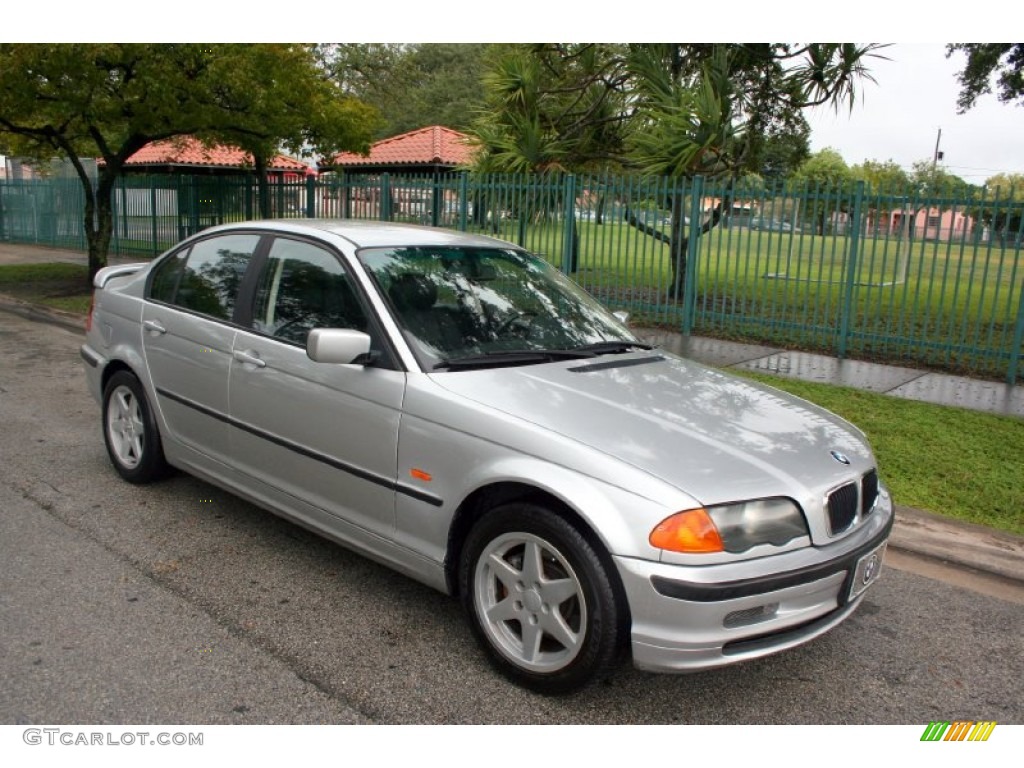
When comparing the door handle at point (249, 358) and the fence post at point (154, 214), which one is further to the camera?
the fence post at point (154, 214)

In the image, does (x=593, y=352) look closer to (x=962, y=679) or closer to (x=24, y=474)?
(x=962, y=679)

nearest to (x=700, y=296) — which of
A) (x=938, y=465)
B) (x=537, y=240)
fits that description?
(x=537, y=240)

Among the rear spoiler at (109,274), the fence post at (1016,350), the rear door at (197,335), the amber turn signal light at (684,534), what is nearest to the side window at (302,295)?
the rear door at (197,335)

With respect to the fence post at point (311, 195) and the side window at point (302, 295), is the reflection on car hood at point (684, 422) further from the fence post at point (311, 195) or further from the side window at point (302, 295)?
the fence post at point (311, 195)

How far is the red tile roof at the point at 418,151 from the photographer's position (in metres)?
24.7

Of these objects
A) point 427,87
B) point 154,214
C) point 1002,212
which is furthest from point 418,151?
point 427,87

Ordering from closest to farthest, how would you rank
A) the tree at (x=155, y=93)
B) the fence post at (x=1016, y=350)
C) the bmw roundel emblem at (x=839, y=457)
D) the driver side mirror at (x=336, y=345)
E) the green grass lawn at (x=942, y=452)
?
the bmw roundel emblem at (x=839, y=457)
the driver side mirror at (x=336, y=345)
the green grass lawn at (x=942, y=452)
the fence post at (x=1016, y=350)
the tree at (x=155, y=93)

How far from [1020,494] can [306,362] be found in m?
4.34

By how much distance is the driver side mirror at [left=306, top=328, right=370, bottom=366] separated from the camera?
3588 mm

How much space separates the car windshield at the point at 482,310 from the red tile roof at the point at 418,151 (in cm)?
2021

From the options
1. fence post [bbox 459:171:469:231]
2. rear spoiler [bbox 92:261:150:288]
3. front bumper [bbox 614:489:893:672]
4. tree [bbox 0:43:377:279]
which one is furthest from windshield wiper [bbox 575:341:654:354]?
tree [bbox 0:43:377:279]

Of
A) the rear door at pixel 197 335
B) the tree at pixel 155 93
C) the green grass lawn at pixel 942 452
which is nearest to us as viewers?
the rear door at pixel 197 335

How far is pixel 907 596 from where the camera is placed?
4.28m

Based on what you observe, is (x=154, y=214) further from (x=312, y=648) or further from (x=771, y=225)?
(x=312, y=648)
